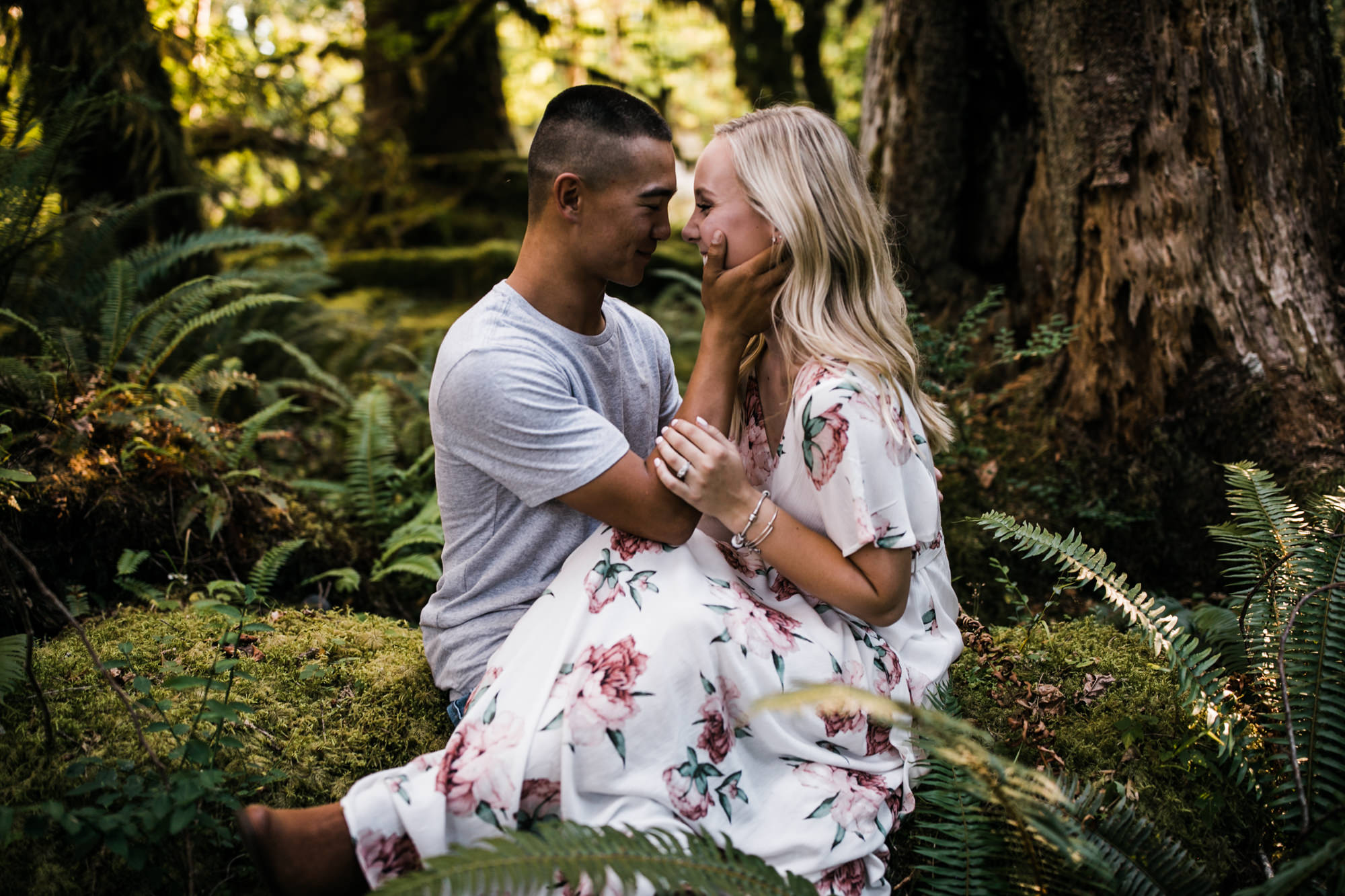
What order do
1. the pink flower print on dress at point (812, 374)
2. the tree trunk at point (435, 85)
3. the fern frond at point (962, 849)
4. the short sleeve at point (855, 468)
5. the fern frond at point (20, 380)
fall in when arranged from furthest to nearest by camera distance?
the tree trunk at point (435, 85) → the fern frond at point (20, 380) → the pink flower print on dress at point (812, 374) → the short sleeve at point (855, 468) → the fern frond at point (962, 849)

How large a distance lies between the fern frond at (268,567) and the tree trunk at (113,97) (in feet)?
8.09

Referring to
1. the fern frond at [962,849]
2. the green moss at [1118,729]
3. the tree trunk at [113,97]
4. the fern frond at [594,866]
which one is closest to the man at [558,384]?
the fern frond at [594,866]

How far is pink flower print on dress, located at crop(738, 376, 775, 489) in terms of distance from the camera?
8.76ft

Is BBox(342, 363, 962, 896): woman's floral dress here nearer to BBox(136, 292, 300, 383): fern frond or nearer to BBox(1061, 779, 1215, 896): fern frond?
BBox(1061, 779, 1215, 896): fern frond

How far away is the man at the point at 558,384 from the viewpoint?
235cm

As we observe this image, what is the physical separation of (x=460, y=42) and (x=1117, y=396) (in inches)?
266

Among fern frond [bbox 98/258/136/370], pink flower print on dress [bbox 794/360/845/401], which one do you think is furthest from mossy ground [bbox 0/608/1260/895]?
fern frond [bbox 98/258/136/370]

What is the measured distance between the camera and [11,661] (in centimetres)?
216

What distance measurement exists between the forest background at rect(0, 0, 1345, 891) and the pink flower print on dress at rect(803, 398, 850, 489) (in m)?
1.04

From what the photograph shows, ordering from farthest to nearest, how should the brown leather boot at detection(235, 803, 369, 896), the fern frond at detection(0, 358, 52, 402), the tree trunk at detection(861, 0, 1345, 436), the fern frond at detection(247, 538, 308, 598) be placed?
1. the tree trunk at detection(861, 0, 1345, 436)
2. the fern frond at detection(0, 358, 52, 402)
3. the fern frond at detection(247, 538, 308, 598)
4. the brown leather boot at detection(235, 803, 369, 896)

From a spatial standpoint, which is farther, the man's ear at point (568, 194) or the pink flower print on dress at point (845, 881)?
the man's ear at point (568, 194)

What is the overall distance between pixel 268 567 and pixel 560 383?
1.72 meters

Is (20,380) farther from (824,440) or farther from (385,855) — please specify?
(824,440)

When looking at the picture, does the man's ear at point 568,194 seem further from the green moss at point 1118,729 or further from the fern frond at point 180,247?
the fern frond at point 180,247
